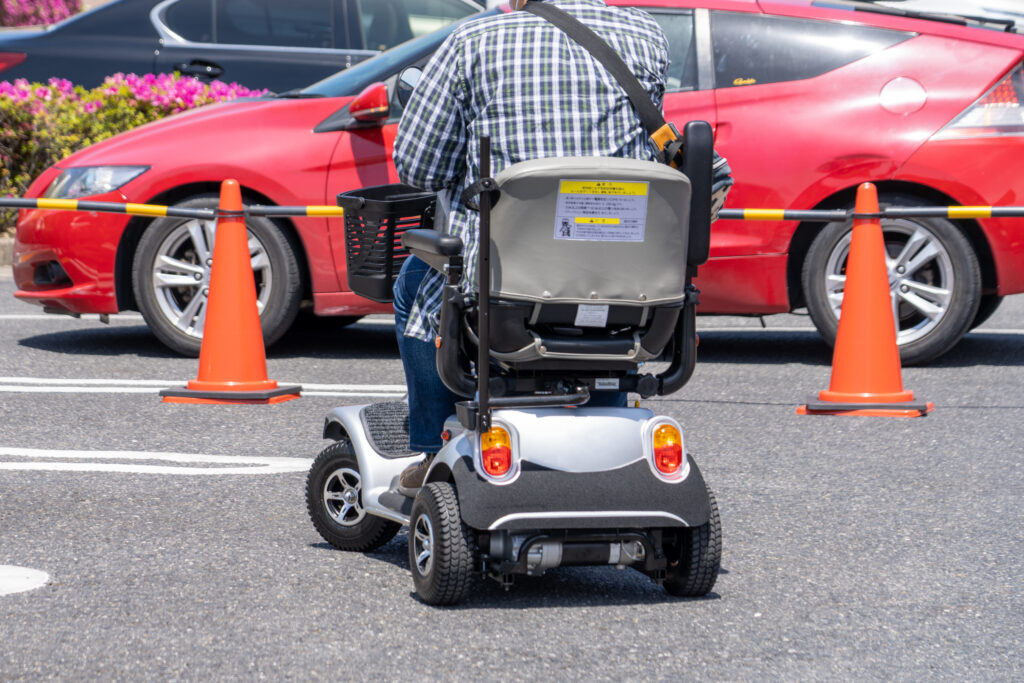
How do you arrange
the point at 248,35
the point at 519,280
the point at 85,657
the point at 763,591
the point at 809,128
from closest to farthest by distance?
the point at 85,657
the point at 519,280
the point at 763,591
the point at 809,128
the point at 248,35

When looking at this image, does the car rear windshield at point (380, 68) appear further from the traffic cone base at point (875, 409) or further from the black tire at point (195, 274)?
the traffic cone base at point (875, 409)

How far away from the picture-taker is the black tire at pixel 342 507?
3.86m

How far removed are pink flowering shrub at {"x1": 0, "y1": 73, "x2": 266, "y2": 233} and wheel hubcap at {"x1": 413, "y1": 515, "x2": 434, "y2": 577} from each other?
7.62 meters

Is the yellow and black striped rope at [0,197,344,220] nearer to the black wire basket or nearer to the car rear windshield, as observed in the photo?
the car rear windshield

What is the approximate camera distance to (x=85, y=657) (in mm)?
3012

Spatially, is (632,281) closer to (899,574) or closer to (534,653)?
(534,653)

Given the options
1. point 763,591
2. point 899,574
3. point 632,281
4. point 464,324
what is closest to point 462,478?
point 464,324

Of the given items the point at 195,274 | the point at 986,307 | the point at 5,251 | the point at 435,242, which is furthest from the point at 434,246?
the point at 5,251

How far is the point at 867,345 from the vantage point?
602cm

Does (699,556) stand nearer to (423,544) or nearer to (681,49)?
(423,544)

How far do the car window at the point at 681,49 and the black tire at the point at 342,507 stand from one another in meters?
3.56

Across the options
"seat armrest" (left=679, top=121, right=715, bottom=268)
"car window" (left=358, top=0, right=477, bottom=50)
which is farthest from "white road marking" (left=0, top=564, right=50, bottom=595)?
"car window" (left=358, top=0, right=477, bottom=50)

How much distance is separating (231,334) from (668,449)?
10.4 ft

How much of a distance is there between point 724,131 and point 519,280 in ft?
12.6
